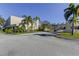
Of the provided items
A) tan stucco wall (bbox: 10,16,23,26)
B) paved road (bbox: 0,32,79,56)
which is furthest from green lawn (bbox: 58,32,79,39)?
tan stucco wall (bbox: 10,16,23,26)

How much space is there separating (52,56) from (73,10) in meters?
2.04

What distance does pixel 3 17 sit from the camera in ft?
18.1

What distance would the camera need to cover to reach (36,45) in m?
5.40

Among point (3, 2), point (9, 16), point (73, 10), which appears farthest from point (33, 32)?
point (73, 10)

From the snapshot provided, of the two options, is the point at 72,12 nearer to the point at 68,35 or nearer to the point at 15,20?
the point at 68,35

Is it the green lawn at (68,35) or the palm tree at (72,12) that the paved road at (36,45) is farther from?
the palm tree at (72,12)

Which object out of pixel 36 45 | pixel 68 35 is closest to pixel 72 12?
pixel 68 35

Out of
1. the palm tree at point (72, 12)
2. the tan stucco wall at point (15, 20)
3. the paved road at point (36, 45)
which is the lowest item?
the paved road at point (36, 45)

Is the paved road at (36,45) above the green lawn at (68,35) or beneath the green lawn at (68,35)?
beneath

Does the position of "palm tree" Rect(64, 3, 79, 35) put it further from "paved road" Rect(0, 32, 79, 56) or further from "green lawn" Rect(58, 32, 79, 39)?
"paved road" Rect(0, 32, 79, 56)

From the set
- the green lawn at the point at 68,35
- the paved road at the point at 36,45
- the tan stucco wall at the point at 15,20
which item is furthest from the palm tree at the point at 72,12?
the tan stucco wall at the point at 15,20

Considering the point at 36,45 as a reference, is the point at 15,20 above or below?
above

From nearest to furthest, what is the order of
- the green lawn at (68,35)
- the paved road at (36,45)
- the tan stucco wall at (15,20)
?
the paved road at (36,45)
the tan stucco wall at (15,20)
the green lawn at (68,35)

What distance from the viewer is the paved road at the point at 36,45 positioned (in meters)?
5.17
